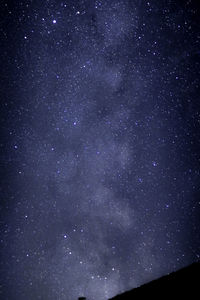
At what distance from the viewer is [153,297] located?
252 inches

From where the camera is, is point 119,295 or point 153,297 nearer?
point 153,297

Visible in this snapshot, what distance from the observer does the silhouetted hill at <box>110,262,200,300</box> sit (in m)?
6.00

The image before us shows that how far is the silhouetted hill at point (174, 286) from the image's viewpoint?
6.00 meters

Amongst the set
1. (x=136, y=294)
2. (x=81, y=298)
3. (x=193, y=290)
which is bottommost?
(x=193, y=290)

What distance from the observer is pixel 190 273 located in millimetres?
6371

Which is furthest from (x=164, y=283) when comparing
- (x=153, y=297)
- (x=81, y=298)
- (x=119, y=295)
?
(x=81, y=298)

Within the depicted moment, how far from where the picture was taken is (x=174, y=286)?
6.29 m

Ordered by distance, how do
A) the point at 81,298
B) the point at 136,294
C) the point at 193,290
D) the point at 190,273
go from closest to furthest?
the point at 193,290
the point at 190,273
the point at 136,294
the point at 81,298

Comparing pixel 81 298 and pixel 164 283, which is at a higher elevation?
pixel 81 298

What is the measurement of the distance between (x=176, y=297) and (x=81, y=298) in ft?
11.8

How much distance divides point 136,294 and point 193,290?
1486 millimetres

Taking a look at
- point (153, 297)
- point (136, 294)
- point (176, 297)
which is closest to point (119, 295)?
point (136, 294)

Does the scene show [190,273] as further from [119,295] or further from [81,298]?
[81,298]

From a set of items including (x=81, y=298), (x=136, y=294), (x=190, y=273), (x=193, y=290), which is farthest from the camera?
(x=81, y=298)
